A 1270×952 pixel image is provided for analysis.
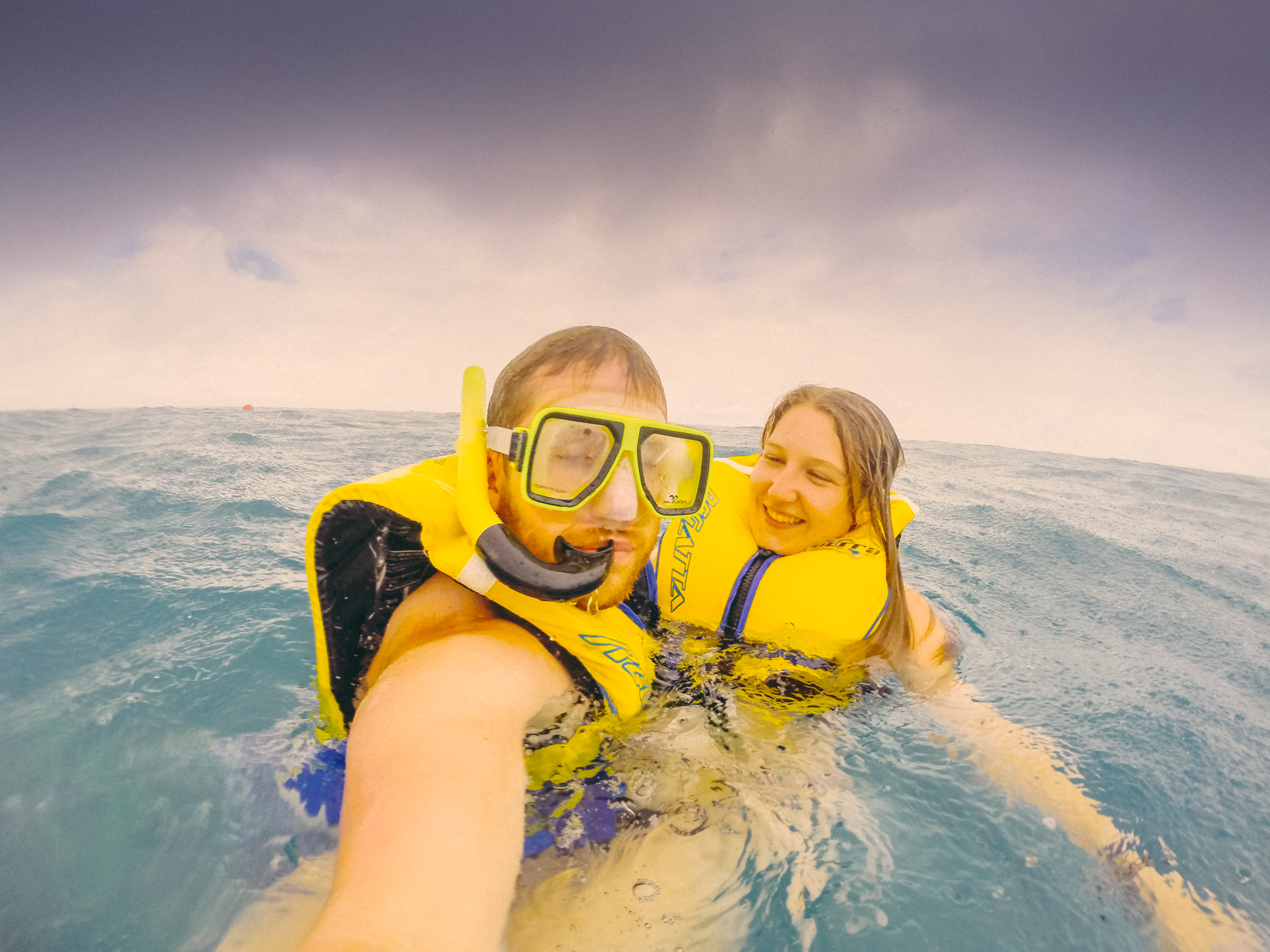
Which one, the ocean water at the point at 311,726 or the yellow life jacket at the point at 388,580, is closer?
the yellow life jacket at the point at 388,580

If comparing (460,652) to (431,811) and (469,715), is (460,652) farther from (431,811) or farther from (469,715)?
(431,811)

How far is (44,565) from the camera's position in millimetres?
4938

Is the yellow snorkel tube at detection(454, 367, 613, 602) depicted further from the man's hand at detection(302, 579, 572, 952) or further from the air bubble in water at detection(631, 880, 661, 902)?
the air bubble in water at detection(631, 880, 661, 902)

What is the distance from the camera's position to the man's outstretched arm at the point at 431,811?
90cm

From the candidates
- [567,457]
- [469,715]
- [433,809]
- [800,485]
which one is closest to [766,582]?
[800,485]

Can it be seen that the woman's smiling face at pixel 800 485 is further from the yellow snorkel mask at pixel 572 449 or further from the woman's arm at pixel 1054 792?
the yellow snorkel mask at pixel 572 449

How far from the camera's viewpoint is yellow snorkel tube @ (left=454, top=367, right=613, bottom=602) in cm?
150

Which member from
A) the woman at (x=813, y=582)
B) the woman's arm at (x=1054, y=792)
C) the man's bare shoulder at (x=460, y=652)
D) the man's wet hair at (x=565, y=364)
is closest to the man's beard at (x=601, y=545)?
the man's bare shoulder at (x=460, y=652)

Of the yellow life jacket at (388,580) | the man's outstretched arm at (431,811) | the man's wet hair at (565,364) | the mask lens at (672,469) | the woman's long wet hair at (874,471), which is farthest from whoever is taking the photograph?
the woman's long wet hair at (874,471)

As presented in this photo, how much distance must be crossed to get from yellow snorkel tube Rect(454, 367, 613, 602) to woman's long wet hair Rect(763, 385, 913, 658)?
1787 millimetres

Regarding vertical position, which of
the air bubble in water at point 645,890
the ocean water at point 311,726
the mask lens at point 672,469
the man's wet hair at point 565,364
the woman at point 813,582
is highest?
the man's wet hair at point 565,364

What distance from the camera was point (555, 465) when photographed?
1742 mm

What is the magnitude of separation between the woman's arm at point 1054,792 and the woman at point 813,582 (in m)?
0.01

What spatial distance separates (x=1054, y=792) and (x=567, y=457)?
2.57 m
